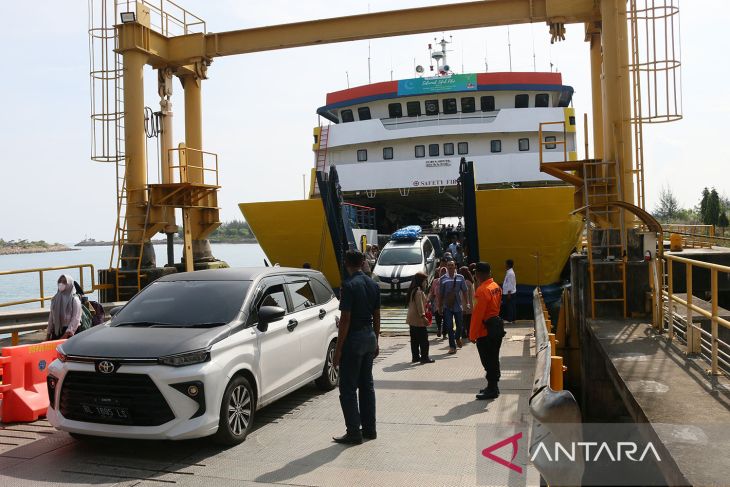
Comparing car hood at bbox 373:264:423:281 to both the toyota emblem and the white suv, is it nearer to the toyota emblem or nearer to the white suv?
the white suv

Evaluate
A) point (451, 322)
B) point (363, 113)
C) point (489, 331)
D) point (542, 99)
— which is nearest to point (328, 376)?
point (489, 331)

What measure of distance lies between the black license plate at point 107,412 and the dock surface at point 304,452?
1.14ft

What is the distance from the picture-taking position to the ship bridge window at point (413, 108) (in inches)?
938

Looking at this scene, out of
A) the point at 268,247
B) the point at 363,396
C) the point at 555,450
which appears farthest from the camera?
the point at 268,247

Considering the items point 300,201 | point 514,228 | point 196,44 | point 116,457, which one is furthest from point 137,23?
point 116,457

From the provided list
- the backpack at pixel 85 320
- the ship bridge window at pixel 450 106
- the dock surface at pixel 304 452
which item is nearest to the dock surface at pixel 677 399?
the dock surface at pixel 304 452

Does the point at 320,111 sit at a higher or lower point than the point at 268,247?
higher

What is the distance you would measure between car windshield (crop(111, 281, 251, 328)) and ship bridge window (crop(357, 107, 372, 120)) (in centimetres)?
1932

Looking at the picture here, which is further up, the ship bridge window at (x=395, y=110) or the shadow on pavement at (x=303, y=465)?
the ship bridge window at (x=395, y=110)

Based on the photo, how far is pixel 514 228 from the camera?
1658 cm

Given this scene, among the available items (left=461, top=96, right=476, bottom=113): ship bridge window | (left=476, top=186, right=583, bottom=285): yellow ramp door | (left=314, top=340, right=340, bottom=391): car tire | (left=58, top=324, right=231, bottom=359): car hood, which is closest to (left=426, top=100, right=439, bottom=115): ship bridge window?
(left=461, top=96, right=476, bottom=113): ship bridge window

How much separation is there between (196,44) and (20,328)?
28.3ft

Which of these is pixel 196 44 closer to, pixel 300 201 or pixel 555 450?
pixel 300 201

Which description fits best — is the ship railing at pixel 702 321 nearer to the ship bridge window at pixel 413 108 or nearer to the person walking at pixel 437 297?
the person walking at pixel 437 297
